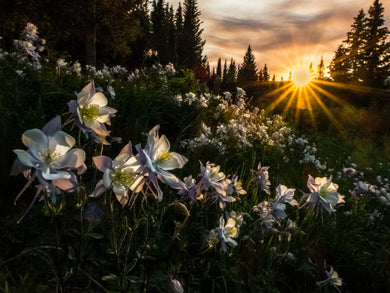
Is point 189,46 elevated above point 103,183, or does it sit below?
above

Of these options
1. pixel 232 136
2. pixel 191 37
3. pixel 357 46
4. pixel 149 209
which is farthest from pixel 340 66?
pixel 149 209

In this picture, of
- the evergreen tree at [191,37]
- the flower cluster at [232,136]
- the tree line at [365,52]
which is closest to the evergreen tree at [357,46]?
the tree line at [365,52]

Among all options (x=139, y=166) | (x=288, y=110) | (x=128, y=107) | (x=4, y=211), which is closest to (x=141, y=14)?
(x=288, y=110)

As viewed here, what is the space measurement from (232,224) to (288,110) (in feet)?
51.9

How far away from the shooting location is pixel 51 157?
1.04 m

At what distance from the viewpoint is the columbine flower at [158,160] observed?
1130 millimetres

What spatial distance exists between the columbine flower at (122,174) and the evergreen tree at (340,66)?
133 ft

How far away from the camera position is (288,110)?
16797 mm

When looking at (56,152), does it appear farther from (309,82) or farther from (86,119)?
(309,82)

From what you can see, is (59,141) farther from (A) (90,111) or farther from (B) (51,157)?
(A) (90,111)

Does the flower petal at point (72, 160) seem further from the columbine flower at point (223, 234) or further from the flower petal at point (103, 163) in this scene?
the columbine flower at point (223, 234)

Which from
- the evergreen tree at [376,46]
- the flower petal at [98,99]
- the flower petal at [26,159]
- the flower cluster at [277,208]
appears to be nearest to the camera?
the flower petal at [26,159]

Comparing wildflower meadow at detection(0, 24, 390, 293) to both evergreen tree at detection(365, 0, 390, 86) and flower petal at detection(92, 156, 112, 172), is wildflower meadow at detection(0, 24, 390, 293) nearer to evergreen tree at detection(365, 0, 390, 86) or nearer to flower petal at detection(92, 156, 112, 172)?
flower petal at detection(92, 156, 112, 172)

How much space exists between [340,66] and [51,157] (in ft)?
153
